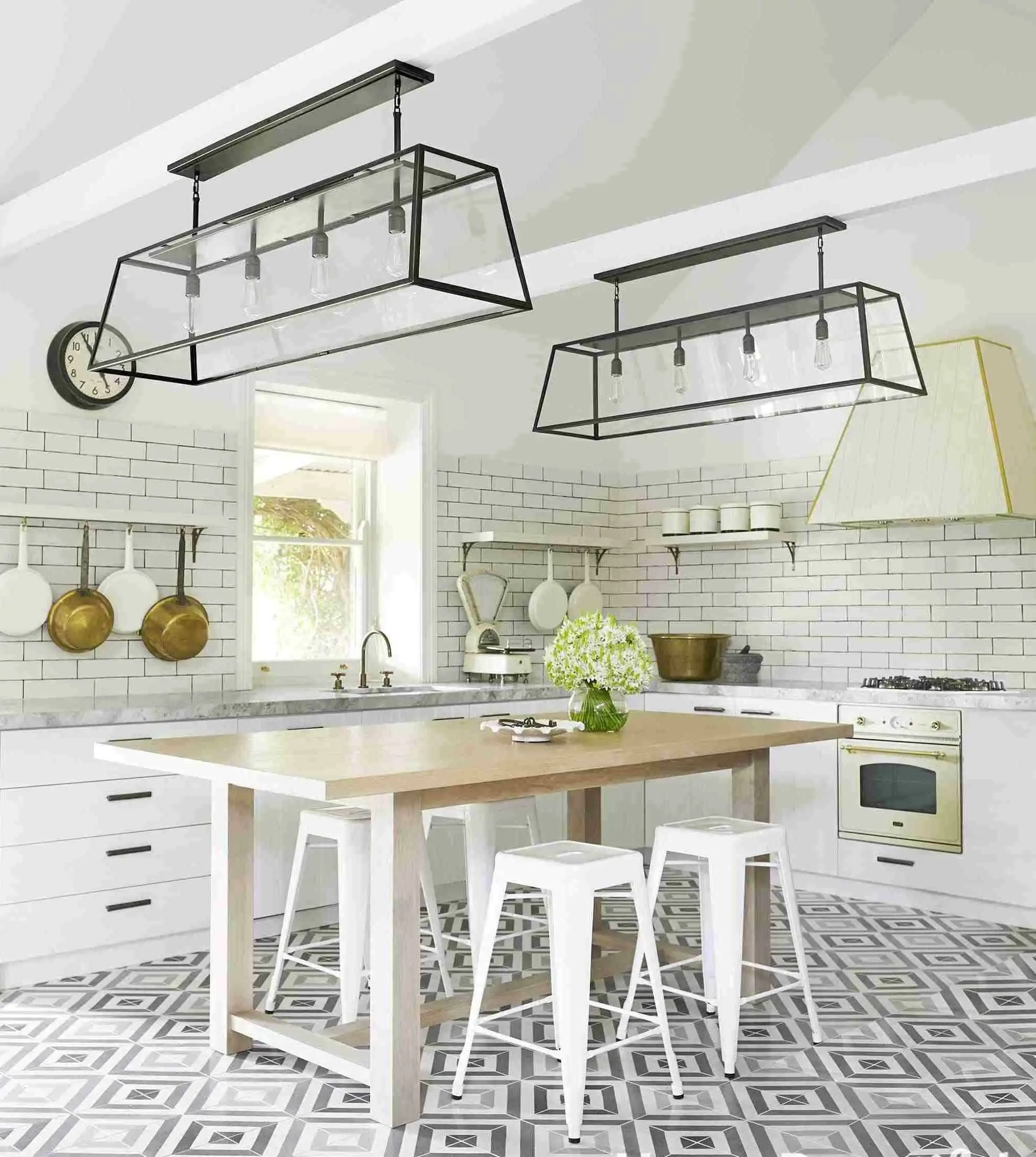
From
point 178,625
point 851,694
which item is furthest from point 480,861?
point 851,694

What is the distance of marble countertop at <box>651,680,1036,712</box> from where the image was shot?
16.5 feet

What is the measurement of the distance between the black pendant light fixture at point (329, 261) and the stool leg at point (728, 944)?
1.79 meters

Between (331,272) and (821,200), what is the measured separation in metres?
1.75

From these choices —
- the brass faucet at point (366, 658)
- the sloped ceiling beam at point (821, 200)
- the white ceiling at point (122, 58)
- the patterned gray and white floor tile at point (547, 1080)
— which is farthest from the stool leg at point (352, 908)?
the white ceiling at point (122, 58)

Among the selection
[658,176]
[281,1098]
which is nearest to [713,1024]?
[281,1098]

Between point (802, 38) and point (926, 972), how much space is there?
13.5 ft

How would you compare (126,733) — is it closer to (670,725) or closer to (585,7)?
(670,725)

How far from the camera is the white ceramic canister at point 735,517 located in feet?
20.9

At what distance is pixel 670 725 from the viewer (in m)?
4.30

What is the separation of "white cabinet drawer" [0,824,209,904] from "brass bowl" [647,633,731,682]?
108 inches

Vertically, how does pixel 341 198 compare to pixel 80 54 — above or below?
below

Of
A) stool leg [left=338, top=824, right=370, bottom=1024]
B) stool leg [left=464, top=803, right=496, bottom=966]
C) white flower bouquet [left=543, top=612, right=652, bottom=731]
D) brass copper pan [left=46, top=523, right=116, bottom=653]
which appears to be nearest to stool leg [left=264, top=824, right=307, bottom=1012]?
stool leg [left=338, top=824, right=370, bottom=1024]

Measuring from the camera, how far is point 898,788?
535cm

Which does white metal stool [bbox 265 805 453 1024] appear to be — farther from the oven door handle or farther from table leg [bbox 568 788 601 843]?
the oven door handle
